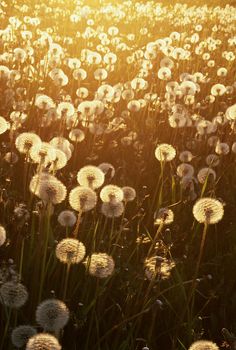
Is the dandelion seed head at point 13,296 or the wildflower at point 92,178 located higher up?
the wildflower at point 92,178

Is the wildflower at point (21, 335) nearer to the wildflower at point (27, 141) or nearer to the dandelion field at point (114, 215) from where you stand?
the dandelion field at point (114, 215)

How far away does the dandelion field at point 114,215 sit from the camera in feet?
6.75

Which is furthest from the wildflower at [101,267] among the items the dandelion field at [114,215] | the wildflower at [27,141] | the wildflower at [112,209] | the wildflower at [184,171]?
the wildflower at [184,171]

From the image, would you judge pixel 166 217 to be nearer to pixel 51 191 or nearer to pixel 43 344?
pixel 51 191

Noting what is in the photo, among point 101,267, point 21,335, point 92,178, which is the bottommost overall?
point 21,335

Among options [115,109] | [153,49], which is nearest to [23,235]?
[115,109]

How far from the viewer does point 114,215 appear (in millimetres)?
2539

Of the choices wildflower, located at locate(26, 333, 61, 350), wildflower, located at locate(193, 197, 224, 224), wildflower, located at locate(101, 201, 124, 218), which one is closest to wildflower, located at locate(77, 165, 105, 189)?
wildflower, located at locate(101, 201, 124, 218)

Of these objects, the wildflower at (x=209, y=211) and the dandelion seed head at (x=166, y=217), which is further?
the dandelion seed head at (x=166, y=217)

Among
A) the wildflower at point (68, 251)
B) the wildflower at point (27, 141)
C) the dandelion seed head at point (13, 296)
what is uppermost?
the wildflower at point (27, 141)

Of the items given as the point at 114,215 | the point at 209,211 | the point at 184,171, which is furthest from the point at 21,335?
the point at 184,171

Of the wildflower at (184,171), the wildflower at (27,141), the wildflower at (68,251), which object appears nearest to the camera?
the wildflower at (68,251)

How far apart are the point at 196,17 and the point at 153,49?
8175mm

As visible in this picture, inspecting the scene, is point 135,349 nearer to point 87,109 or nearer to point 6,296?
point 6,296
